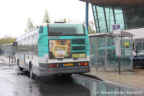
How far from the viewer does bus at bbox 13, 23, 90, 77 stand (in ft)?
39.2

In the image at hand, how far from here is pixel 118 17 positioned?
116 ft

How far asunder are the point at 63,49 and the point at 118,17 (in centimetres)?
2472

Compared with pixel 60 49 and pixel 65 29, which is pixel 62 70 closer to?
pixel 60 49

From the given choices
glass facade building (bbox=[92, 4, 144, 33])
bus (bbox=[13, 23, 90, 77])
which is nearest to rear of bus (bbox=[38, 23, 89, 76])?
bus (bbox=[13, 23, 90, 77])

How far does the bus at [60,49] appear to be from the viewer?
11953 mm

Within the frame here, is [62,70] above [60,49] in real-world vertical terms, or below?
below

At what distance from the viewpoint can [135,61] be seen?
18078mm

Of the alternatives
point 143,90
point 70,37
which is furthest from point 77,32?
point 143,90

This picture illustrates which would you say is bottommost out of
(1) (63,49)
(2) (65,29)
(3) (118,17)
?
(1) (63,49)

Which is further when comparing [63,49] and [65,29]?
[65,29]

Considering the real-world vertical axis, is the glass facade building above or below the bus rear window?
above

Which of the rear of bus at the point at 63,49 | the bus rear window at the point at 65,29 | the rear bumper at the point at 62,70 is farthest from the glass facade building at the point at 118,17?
the rear bumper at the point at 62,70

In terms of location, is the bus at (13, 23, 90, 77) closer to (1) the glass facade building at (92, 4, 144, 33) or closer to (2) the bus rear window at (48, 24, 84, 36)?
(2) the bus rear window at (48, 24, 84, 36)

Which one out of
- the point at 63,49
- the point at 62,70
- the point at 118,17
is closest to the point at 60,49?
the point at 63,49
